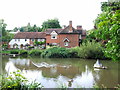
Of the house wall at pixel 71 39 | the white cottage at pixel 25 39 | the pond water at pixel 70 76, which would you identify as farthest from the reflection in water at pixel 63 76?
the white cottage at pixel 25 39

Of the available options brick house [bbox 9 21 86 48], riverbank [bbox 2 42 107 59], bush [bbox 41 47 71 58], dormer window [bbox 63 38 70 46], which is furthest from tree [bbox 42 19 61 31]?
bush [bbox 41 47 71 58]

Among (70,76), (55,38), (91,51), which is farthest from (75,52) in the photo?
(70,76)

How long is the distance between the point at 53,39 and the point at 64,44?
2942 mm

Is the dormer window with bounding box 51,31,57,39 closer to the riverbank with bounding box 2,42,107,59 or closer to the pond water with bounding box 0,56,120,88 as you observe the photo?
the riverbank with bounding box 2,42,107,59

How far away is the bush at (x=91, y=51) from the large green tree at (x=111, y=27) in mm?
16116

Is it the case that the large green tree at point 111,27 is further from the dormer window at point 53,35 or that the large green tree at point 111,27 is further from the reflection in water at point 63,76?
the dormer window at point 53,35

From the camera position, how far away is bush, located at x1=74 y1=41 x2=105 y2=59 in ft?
69.9

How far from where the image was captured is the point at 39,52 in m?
25.9

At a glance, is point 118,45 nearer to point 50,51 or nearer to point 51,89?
point 51,89

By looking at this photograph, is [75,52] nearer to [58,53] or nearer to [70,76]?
[58,53]

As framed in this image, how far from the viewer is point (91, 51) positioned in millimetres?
21469

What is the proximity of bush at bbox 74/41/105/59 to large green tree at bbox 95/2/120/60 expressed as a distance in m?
16.1

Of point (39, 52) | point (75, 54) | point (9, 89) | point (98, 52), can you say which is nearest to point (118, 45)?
point (9, 89)

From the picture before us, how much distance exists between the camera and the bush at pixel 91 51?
21.3 m
